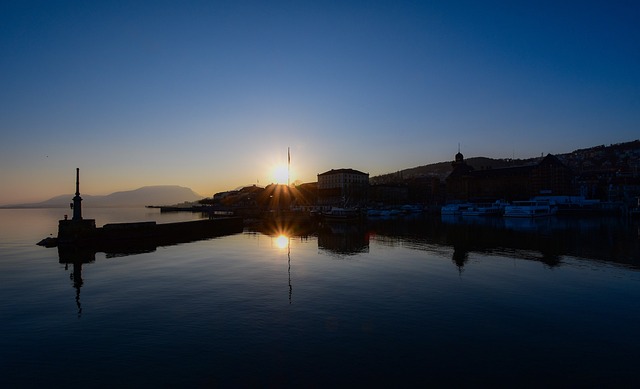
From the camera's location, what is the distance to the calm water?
12453 mm

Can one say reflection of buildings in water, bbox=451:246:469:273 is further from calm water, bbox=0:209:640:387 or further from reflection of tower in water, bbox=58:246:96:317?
reflection of tower in water, bbox=58:246:96:317

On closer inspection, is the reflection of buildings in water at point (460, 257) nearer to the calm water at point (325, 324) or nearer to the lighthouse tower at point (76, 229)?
the calm water at point (325, 324)

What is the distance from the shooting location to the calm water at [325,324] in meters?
12.5

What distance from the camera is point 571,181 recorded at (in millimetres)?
199000

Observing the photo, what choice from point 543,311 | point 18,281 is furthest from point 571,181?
point 18,281

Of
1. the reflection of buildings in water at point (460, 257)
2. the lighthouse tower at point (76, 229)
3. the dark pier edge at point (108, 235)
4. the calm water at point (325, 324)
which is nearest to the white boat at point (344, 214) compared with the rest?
the dark pier edge at point (108, 235)

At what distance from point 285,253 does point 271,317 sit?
24.2 meters

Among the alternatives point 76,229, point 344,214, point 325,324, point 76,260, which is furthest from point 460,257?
point 344,214

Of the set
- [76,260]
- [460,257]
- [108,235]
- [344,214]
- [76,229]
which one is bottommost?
[460,257]

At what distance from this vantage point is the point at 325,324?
1728cm

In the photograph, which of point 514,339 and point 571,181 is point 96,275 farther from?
point 571,181

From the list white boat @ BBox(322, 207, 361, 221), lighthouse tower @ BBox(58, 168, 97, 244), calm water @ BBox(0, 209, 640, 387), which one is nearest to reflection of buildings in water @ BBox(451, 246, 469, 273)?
calm water @ BBox(0, 209, 640, 387)

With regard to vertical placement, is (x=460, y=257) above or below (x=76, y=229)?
below

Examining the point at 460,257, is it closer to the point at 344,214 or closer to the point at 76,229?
the point at 76,229
